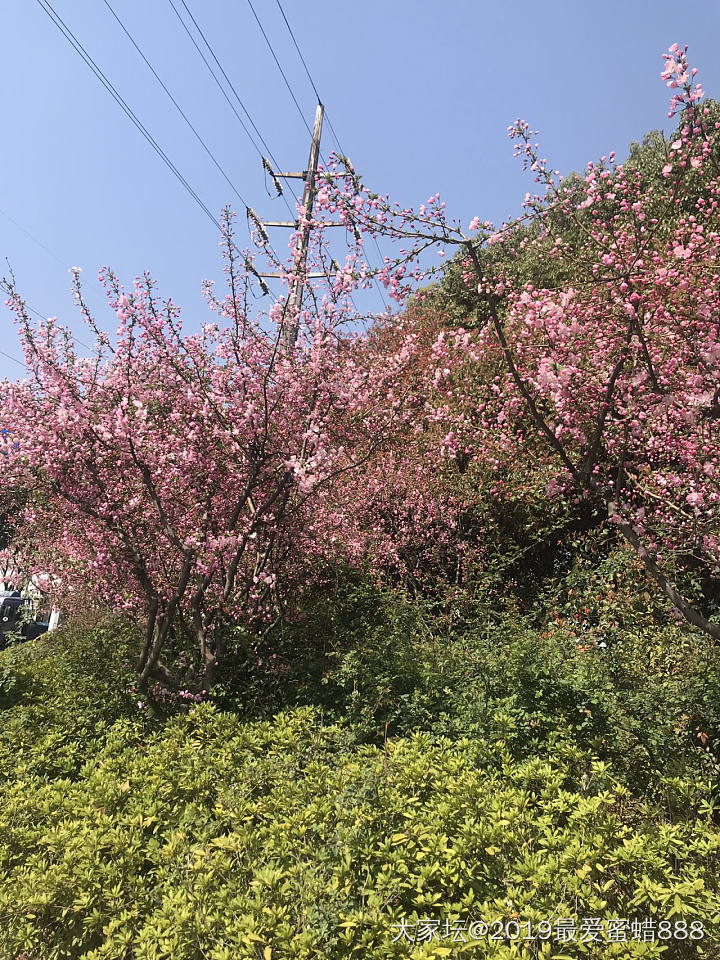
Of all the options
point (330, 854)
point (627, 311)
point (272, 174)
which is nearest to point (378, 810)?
point (330, 854)

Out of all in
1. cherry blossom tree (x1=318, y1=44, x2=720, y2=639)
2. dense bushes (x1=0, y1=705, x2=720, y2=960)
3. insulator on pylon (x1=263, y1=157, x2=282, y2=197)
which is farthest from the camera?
insulator on pylon (x1=263, y1=157, x2=282, y2=197)

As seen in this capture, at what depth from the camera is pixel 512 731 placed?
4027mm

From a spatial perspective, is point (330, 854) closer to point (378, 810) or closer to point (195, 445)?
point (378, 810)

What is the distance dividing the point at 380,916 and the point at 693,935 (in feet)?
3.80

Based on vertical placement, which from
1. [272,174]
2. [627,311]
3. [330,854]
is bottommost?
[330,854]

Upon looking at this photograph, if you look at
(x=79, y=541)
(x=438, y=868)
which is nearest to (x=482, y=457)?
(x=79, y=541)

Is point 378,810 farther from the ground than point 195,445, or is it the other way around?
point 195,445

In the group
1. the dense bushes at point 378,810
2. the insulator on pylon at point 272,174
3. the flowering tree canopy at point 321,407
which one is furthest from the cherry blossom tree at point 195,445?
the insulator on pylon at point 272,174

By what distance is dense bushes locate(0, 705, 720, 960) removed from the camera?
95.8 inches

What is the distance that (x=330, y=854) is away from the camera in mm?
2873

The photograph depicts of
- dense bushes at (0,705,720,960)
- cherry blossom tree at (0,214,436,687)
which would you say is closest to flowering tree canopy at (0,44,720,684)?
cherry blossom tree at (0,214,436,687)

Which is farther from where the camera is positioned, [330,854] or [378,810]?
[378,810]

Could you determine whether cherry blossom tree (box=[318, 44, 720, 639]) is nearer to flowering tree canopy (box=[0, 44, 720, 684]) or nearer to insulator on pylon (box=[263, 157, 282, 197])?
flowering tree canopy (box=[0, 44, 720, 684])

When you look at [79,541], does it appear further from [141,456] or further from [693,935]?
[693,935]
